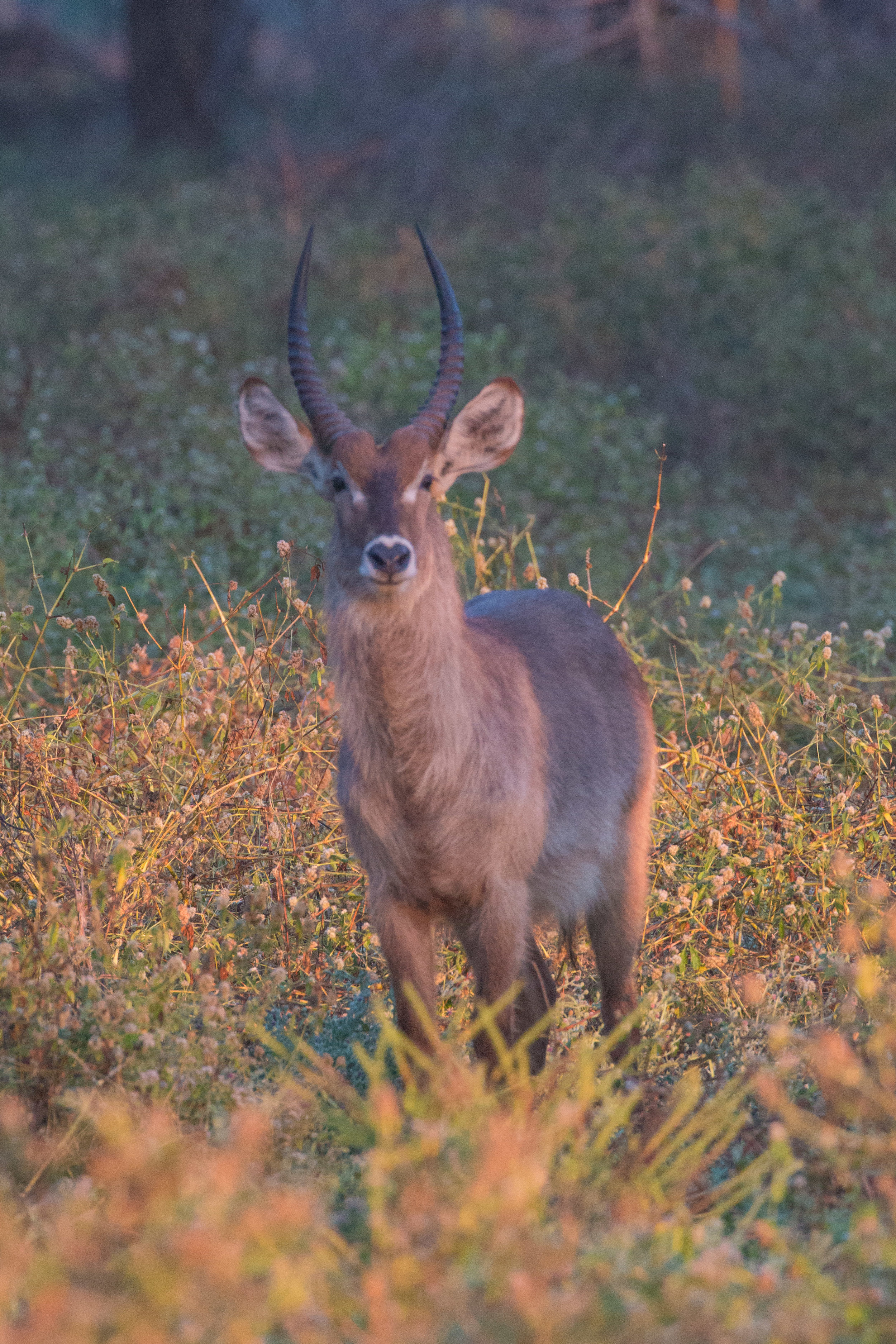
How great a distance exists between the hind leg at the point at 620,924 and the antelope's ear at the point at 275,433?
53.0 inches

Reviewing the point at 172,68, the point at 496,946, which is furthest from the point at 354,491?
the point at 172,68

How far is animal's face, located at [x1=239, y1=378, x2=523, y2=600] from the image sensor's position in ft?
11.8

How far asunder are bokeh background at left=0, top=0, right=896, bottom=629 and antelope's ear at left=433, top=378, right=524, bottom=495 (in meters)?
1.88

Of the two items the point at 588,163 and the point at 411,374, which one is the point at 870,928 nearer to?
the point at 411,374

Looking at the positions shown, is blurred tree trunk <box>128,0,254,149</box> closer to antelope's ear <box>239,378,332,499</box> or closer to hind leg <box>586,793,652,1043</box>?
antelope's ear <box>239,378,332,499</box>

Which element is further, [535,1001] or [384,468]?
[535,1001]

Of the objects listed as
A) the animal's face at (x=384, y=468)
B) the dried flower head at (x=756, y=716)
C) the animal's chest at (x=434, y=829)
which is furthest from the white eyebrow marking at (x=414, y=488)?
the dried flower head at (x=756, y=716)

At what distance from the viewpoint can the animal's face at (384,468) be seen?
11.8 ft

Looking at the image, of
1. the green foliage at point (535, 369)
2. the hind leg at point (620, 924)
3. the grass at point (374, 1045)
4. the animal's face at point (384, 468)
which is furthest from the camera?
the green foliage at point (535, 369)

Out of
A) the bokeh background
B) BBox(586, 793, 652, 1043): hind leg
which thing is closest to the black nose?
BBox(586, 793, 652, 1043): hind leg

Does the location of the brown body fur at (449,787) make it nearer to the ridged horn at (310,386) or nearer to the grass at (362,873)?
the grass at (362,873)

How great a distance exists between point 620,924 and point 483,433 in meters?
1.43

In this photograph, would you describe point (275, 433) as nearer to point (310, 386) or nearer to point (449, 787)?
point (310, 386)

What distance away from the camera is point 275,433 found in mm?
4031
